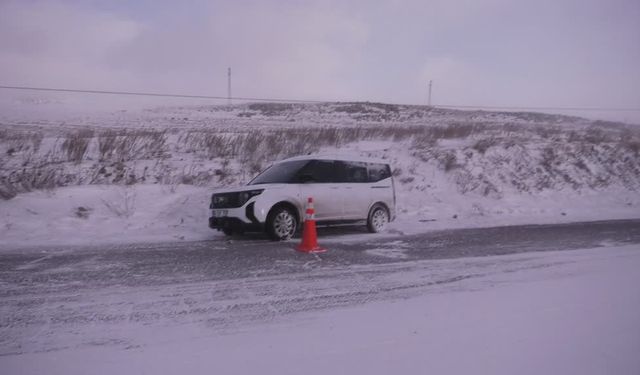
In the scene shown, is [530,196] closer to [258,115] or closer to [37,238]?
[37,238]

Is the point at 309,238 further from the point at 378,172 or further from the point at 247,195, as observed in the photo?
→ the point at 378,172

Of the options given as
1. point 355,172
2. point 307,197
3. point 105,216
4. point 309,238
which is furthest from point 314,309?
point 105,216

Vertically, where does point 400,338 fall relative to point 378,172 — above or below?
below

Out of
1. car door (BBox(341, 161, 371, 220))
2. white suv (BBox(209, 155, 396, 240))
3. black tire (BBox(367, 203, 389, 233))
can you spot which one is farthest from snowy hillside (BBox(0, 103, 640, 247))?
car door (BBox(341, 161, 371, 220))

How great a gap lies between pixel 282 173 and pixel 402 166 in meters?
7.98

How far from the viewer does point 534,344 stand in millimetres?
3584

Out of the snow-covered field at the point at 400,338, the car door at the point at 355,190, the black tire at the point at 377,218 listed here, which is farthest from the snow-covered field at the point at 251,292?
the car door at the point at 355,190

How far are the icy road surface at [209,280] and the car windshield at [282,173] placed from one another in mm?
1331

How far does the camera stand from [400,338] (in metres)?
3.78

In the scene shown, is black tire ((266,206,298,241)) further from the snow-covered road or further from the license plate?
the snow-covered road

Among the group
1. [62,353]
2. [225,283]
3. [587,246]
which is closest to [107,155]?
[225,283]

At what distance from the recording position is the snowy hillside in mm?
12641

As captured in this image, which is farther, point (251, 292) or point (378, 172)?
point (378, 172)

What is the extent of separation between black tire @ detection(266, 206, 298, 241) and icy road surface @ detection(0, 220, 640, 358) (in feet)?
1.29
